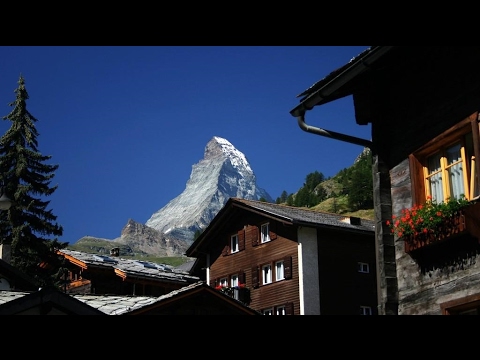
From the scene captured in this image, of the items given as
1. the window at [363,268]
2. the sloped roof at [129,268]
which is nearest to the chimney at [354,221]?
the window at [363,268]

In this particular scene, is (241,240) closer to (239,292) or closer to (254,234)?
(254,234)

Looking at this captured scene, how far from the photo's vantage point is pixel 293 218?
3747 cm

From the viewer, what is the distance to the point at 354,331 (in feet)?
6.61

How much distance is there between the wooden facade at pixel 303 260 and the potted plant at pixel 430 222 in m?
25.7

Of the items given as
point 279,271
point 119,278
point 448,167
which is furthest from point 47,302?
point 119,278

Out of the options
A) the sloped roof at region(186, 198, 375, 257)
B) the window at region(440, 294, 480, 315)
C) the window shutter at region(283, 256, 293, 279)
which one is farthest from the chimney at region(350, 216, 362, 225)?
the window at region(440, 294, 480, 315)

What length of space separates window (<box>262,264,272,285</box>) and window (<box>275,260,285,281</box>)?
45cm

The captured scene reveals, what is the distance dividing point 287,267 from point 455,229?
28607 mm

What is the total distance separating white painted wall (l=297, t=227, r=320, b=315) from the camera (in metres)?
36.7

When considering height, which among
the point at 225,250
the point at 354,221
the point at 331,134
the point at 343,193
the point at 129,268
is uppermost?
the point at 343,193

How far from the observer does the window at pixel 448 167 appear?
1007cm

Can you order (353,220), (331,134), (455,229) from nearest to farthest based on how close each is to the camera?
(455,229)
(331,134)
(353,220)

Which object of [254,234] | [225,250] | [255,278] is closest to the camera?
[255,278]

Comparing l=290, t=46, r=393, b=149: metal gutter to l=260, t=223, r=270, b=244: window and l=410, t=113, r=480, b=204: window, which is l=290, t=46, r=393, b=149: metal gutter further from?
l=260, t=223, r=270, b=244: window
